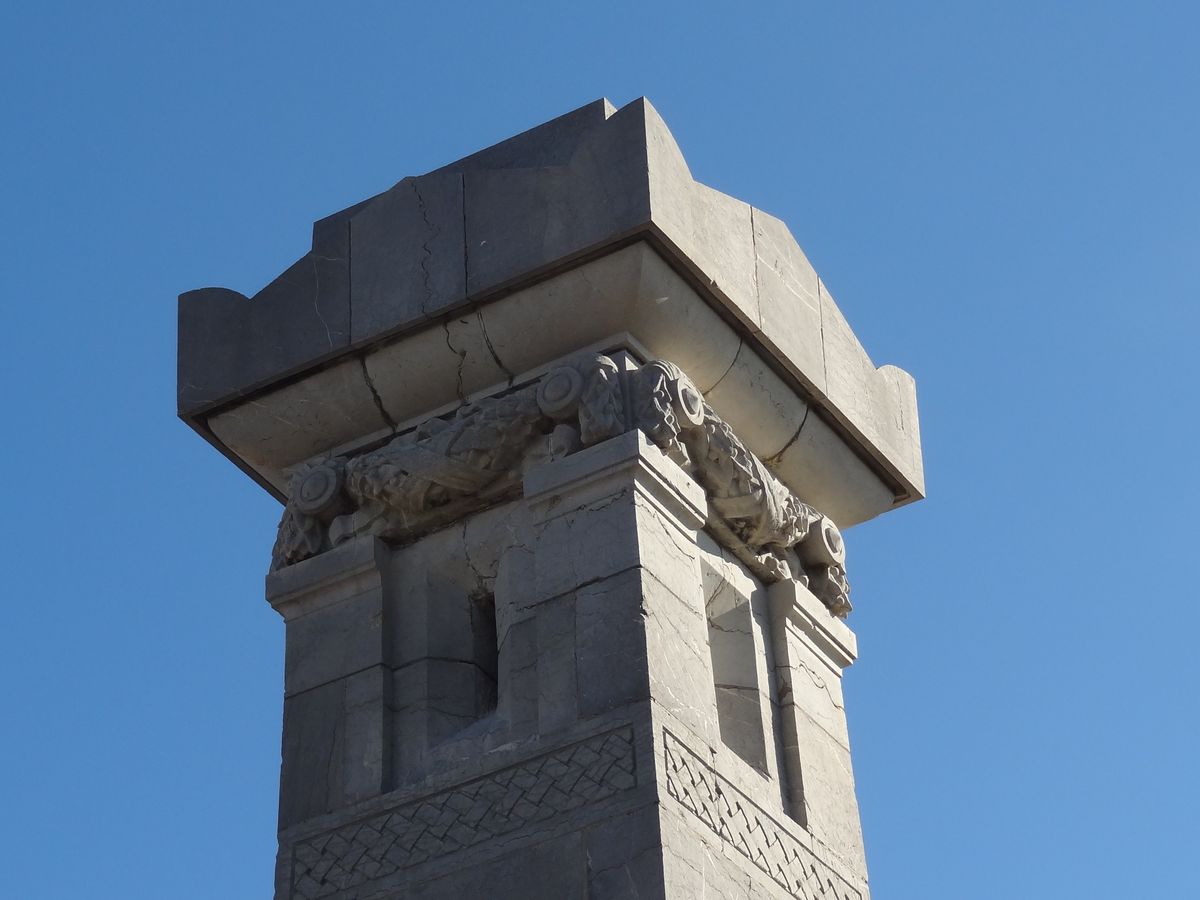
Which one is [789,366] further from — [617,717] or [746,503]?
[617,717]

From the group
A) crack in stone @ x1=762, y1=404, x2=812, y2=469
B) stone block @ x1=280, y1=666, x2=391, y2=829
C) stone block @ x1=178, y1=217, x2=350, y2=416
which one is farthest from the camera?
crack in stone @ x1=762, y1=404, x2=812, y2=469

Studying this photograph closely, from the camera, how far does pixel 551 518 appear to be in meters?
11.0

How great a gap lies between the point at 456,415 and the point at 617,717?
166 centimetres

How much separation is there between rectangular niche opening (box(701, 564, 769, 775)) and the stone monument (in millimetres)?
12

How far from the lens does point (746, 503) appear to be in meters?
11.5

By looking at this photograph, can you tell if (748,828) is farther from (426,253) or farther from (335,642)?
(426,253)

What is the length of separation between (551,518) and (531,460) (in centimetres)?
31

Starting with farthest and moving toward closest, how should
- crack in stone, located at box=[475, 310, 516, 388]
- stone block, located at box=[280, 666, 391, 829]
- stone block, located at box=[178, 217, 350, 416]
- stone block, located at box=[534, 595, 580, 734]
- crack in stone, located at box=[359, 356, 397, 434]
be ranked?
stone block, located at box=[178, 217, 350, 416] < crack in stone, located at box=[359, 356, 397, 434] < crack in stone, located at box=[475, 310, 516, 388] < stone block, located at box=[280, 666, 391, 829] < stone block, located at box=[534, 595, 580, 734]

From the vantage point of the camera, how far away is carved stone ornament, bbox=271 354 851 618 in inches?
437

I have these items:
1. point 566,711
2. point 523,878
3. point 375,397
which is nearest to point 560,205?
point 375,397

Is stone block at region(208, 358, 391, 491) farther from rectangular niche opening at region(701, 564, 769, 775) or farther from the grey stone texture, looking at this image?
rectangular niche opening at region(701, 564, 769, 775)

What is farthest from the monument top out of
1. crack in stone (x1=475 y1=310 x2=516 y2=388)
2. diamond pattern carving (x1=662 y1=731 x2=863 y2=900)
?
diamond pattern carving (x1=662 y1=731 x2=863 y2=900)

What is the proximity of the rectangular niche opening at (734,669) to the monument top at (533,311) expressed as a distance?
→ 0.70 metres

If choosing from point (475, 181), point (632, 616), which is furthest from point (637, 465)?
point (475, 181)
